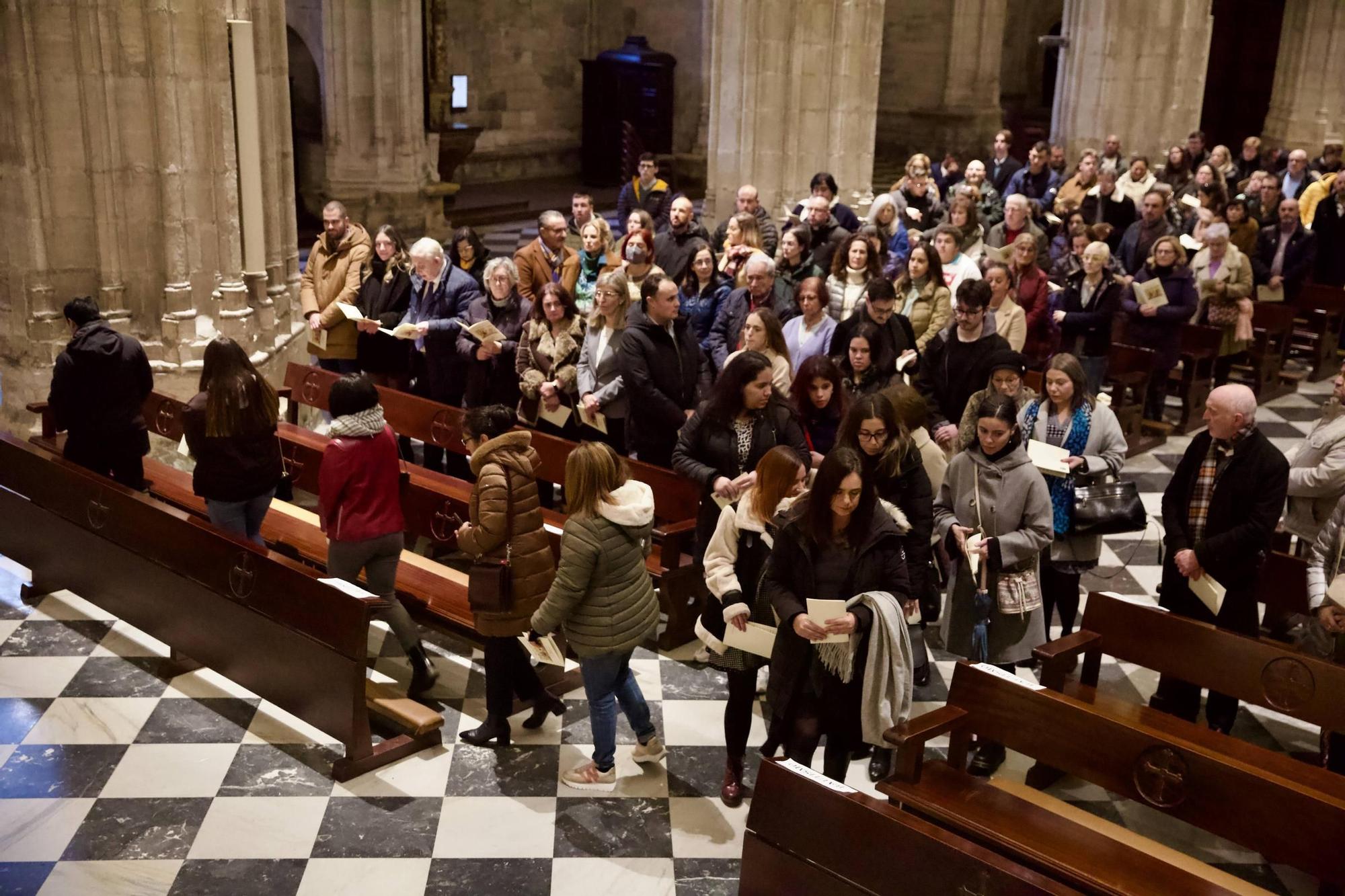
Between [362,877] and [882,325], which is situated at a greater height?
[882,325]

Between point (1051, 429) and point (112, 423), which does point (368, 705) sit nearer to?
point (112, 423)

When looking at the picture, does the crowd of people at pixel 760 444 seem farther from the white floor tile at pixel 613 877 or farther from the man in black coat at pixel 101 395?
the white floor tile at pixel 613 877

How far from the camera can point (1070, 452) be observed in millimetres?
5977

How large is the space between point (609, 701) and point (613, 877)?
65 cm

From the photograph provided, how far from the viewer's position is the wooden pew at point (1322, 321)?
A: 38.2 feet

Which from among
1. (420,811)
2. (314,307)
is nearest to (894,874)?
(420,811)

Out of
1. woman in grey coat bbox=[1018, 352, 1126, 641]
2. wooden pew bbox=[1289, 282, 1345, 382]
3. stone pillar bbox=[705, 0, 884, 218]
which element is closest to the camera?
woman in grey coat bbox=[1018, 352, 1126, 641]

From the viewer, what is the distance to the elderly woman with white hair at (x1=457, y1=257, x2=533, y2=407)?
751 centimetres

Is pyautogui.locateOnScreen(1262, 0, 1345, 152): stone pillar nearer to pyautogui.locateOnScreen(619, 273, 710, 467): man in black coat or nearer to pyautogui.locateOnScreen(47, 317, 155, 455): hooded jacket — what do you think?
pyautogui.locateOnScreen(619, 273, 710, 467): man in black coat

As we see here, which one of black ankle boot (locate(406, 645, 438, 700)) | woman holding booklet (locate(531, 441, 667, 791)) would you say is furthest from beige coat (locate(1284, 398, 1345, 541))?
black ankle boot (locate(406, 645, 438, 700))

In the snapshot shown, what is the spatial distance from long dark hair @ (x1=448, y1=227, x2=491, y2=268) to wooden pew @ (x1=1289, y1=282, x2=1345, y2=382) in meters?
7.08

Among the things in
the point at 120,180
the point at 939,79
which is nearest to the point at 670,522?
the point at 120,180

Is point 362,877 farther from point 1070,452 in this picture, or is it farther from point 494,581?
point 1070,452

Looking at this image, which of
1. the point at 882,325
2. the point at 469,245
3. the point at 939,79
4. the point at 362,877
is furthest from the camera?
the point at 939,79
